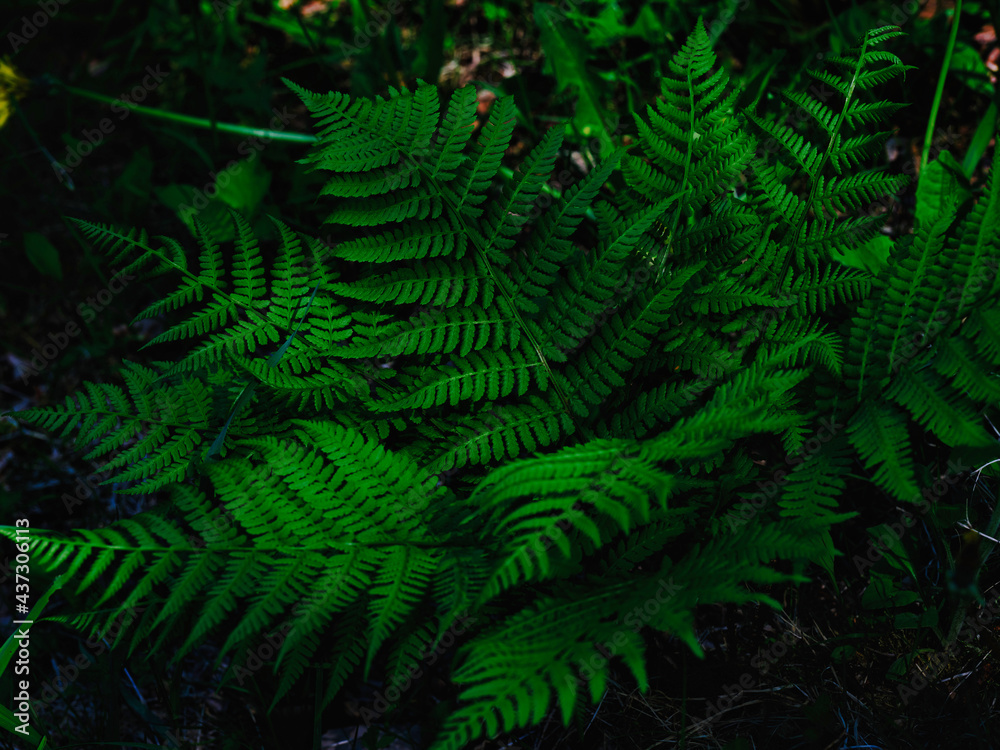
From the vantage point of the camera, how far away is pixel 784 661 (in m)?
2.06

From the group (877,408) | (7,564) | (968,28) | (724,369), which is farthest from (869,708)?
(7,564)

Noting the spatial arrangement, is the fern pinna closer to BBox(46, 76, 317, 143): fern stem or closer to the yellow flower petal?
BBox(46, 76, 317, 143): fern stem

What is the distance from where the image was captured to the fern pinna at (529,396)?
162cm

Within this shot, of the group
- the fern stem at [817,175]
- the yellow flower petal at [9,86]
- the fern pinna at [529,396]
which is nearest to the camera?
the fern pinna at [529,396]

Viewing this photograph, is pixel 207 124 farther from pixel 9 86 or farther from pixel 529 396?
pixel 529 396

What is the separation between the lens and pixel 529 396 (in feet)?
6.86

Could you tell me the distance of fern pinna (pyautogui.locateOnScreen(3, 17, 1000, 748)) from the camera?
1.62 m

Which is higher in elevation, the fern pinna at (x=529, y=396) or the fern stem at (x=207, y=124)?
the fern stem at (x=207, y=124)

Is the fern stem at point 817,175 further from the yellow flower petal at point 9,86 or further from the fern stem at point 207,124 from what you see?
the yellow flower petal at point 9,86

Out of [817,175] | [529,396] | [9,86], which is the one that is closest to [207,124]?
[9,86]

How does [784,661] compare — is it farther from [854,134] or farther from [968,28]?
[968,28]

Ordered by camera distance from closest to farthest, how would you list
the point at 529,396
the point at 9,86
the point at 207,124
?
the point at 529,396
the point at 207,124
the point at 9,86

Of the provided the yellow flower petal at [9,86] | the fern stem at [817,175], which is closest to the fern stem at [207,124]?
the yellow flower petal at [9,86]

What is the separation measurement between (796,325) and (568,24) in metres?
2.01
